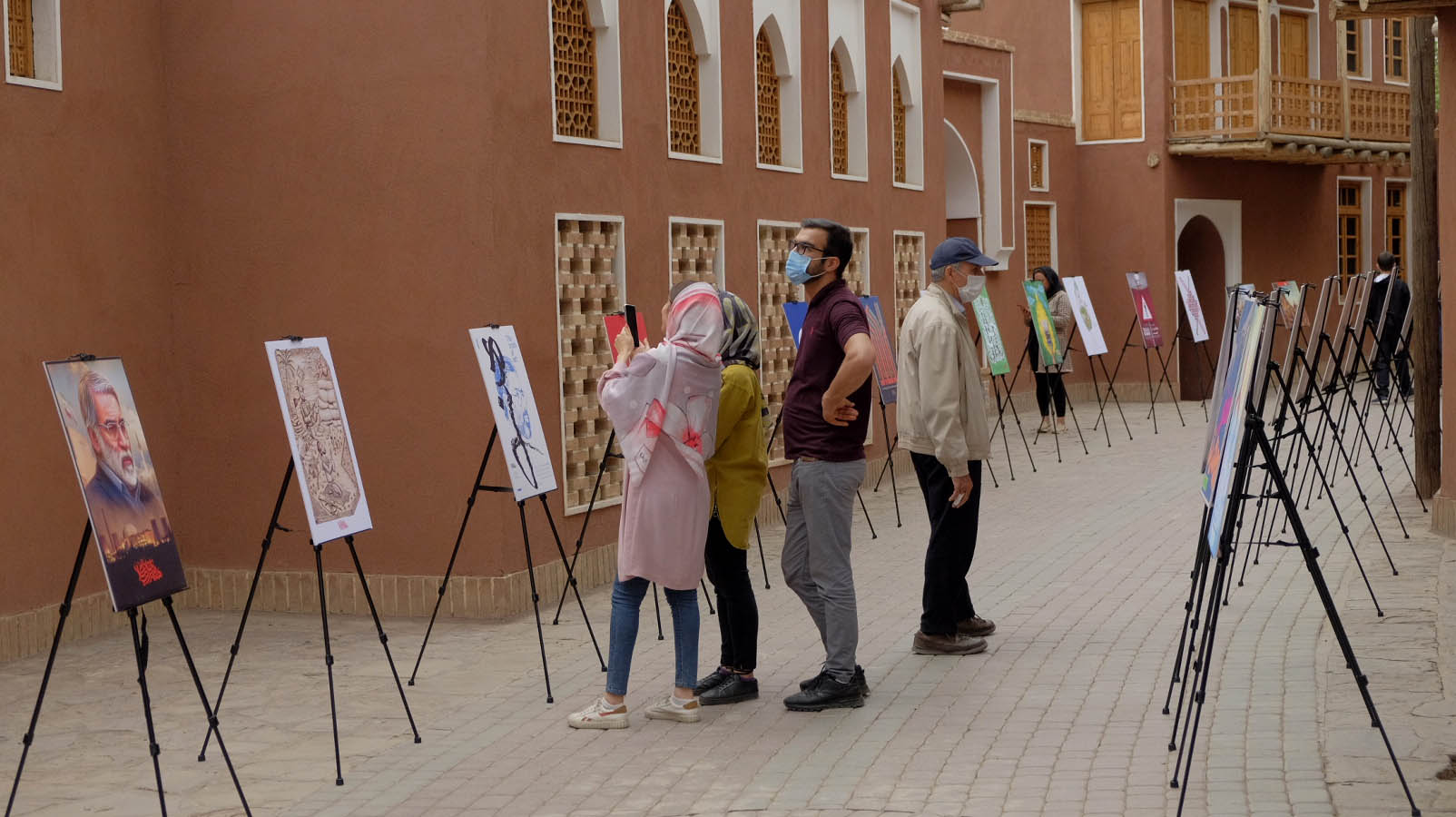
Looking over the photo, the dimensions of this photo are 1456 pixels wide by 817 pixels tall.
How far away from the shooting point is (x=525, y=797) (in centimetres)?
637

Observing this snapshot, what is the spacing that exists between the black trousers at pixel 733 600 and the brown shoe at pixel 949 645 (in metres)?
1.17

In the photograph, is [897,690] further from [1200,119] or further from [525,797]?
[1200,119]

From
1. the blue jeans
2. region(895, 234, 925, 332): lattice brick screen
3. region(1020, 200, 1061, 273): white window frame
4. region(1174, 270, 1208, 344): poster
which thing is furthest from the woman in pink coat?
region(1020, 200, 1061, 273): white window frame

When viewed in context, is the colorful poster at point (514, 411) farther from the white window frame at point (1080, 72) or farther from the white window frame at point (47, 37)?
the white window frame at point (1080, 72)

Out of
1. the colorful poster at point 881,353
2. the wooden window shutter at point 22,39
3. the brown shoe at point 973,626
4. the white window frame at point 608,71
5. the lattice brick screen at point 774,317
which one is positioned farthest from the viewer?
the lattice brick screen at point 774,317

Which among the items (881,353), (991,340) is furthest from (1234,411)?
(991,340)

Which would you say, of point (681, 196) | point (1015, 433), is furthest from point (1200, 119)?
point (681, 196)

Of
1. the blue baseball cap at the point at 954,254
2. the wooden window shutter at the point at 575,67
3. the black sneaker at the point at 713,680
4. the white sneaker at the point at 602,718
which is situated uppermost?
the wooden window shutter at the point at 575,67

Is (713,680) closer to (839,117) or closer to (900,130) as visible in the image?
(839,117)

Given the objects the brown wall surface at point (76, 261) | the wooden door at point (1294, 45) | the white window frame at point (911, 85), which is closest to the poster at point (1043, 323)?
the white window frame at point (911, 85)

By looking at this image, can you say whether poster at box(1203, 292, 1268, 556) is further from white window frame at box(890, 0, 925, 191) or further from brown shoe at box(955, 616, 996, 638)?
white window frame at box(890, 0, 925, 191)

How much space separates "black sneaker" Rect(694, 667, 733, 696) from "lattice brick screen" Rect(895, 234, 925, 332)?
8.95 meters

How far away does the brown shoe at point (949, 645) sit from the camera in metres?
8.60

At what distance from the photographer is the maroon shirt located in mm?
7426
